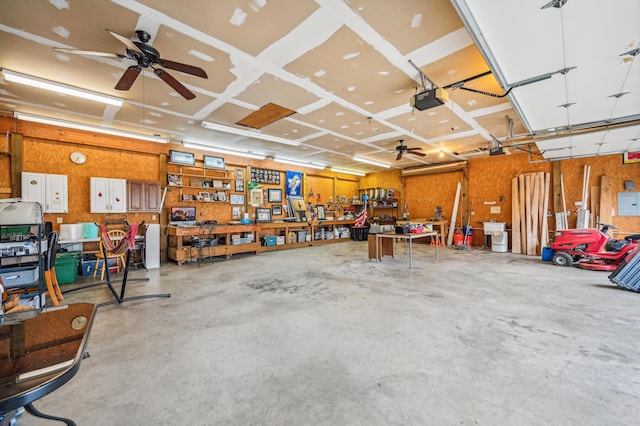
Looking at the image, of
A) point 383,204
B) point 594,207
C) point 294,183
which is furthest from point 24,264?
point 594,207

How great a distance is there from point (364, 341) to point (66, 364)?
225 centimetres

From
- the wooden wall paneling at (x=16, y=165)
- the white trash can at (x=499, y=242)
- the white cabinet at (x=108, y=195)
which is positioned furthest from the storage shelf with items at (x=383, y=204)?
the wooden wall paneling at (x=16, y=165)

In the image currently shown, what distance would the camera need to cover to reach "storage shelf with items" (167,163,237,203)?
7.04 meters

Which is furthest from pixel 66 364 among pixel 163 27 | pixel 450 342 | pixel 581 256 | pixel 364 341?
pixel 581 256

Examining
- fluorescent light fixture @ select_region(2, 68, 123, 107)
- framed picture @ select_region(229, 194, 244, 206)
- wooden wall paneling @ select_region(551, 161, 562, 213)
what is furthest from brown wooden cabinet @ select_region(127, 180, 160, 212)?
wooden wall paneling @ select_region(551, 161, 562, 213)

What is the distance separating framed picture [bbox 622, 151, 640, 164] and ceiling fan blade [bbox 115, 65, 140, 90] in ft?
34.3

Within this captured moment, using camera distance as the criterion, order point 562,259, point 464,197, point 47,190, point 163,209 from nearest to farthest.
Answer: point 47,190 → point 562,259 → point 163,209 → point 464,197

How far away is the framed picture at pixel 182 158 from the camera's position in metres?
6.75

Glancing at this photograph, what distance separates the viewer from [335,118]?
204 inches

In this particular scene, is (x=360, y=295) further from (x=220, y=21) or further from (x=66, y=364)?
(x=220, y=21)

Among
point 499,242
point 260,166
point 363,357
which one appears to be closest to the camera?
point 363,357

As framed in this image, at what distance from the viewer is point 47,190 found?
5.25 m

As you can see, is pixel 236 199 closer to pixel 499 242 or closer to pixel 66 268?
pixel 66 268

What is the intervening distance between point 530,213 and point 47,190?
12058 mm
